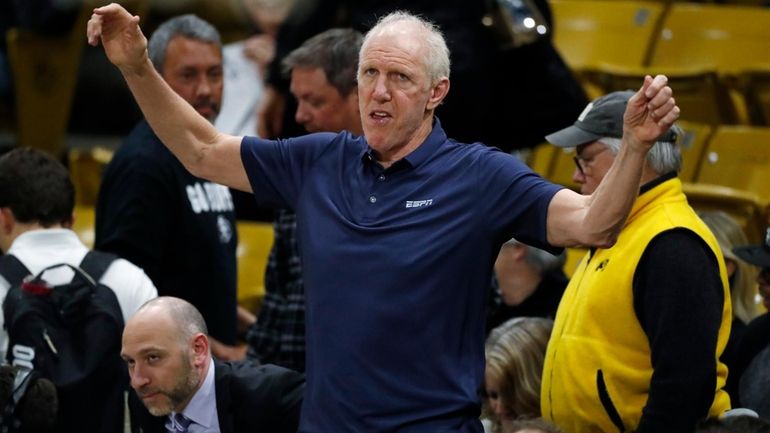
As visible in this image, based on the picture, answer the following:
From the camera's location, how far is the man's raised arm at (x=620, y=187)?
9.39 ft

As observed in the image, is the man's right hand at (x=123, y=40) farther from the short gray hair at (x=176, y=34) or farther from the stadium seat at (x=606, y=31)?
the stadium seat at (x=606, y=31)

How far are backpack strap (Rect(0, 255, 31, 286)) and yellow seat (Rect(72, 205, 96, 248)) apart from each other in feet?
7.33

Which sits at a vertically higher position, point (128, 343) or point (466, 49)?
point (466, 49)

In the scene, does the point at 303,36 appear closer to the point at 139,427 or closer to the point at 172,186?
the point at 172,186

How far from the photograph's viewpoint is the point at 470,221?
3.19 m

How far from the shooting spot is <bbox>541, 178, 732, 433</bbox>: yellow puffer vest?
382 cm

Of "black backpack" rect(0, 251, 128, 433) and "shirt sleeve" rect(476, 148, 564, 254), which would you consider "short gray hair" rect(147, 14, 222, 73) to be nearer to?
"black backpack" rect(0, 251, 128, 433)

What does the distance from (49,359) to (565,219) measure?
176 centimetres

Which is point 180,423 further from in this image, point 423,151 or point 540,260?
point 540,260

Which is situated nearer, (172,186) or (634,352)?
(634,352)

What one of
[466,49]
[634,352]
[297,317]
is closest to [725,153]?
[466,49]

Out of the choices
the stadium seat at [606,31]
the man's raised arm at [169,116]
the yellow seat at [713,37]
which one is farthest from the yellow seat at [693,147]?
the man's raised arm at [169,116]

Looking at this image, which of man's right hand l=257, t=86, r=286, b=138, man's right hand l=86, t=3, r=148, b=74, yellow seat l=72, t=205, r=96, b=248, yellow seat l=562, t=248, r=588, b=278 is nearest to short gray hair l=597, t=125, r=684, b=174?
man's right hand l=86, t=3, r=148, b=74

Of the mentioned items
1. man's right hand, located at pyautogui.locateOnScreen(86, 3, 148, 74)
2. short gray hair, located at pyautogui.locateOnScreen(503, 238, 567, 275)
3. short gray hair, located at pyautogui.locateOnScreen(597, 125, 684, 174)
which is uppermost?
man's right hand, located at pyautogui.locateOnScreen(86, 3, 148, 74)
